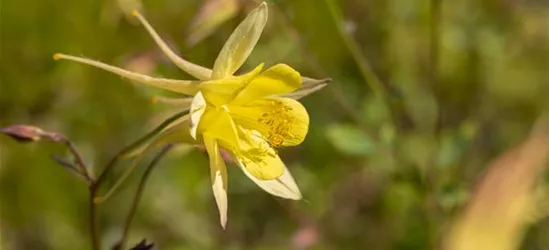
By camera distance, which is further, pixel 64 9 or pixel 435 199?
pixel 64 9

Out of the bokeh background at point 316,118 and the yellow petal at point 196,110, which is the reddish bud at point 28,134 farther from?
the bokeh background at point 316,118

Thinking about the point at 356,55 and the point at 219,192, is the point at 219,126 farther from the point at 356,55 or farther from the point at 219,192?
the point at 356,55

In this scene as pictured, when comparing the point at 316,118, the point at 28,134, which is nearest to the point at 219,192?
the point at 28,134

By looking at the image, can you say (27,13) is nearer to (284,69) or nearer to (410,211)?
(410,211)

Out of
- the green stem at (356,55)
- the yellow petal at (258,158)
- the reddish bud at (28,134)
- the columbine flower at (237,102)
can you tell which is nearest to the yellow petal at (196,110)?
the columbine flower at (237,102)

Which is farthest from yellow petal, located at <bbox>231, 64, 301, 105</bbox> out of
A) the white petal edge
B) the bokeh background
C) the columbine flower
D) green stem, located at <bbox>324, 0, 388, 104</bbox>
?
the bokeh background

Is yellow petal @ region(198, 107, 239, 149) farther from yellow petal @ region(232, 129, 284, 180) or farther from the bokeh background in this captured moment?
the bokeh background

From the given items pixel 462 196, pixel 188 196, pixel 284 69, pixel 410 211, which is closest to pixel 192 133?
pixel 284 69
